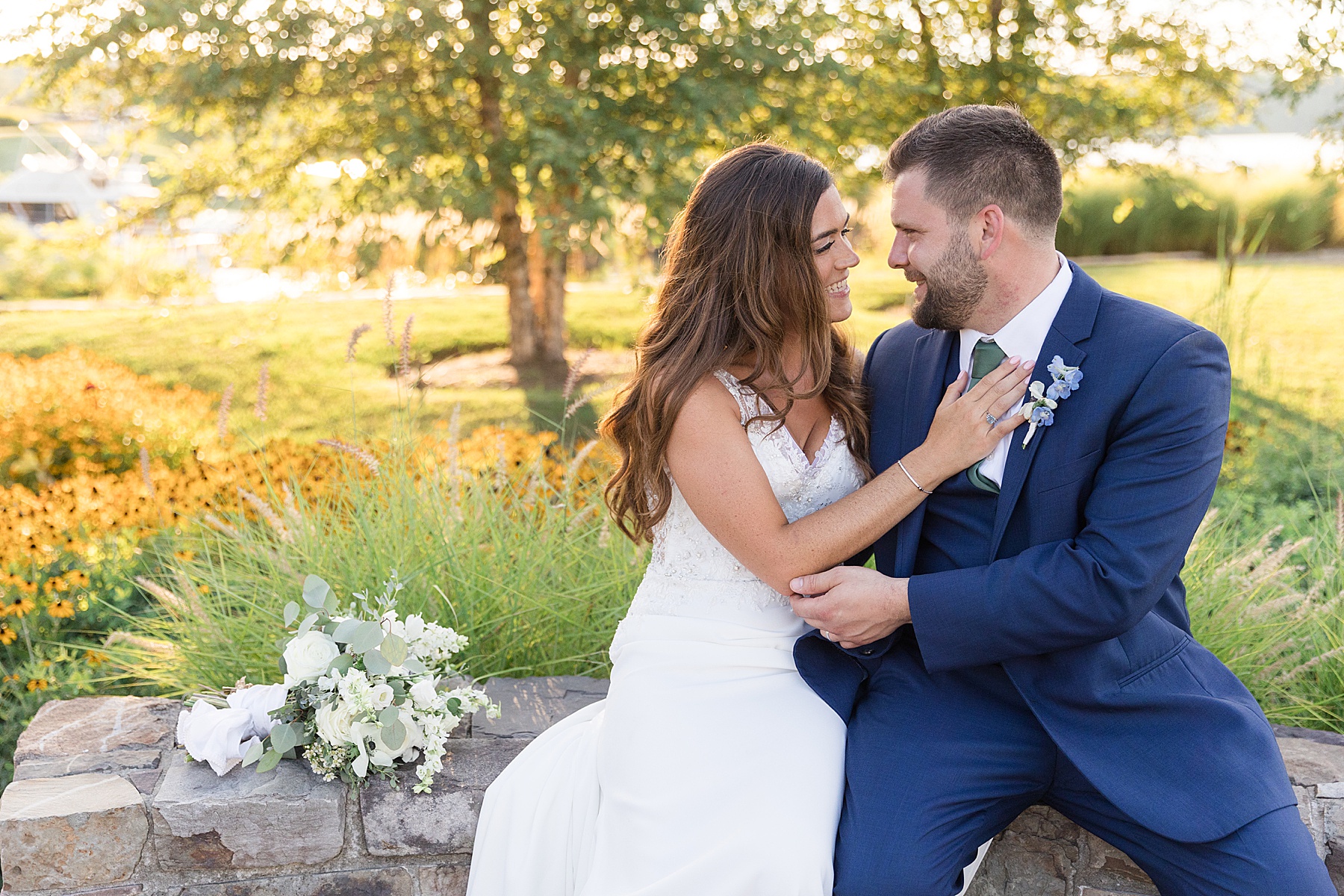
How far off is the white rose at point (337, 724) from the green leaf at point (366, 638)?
0.14m

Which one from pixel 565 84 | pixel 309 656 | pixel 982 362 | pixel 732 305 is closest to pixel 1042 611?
pixel 982 362

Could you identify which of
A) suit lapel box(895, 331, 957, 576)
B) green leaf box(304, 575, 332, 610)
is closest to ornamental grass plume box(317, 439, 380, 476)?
green leaf box(304, 575, 332, 610)

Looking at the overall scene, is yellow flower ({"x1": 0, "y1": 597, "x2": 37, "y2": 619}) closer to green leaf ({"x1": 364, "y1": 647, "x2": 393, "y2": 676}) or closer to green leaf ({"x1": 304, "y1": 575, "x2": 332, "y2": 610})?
green leaf ({"x1": 304, "y1": 575, "x2": 332, "y2": 610})

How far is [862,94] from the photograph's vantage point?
8.27 m

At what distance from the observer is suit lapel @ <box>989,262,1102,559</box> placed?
246 cm

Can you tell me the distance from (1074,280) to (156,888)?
2.78 meters

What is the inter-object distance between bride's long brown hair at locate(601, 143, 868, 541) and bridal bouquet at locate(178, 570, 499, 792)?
76 cm

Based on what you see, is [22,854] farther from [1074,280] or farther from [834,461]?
[1074,280]

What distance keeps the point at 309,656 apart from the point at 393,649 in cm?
22

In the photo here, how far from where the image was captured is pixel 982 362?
2.62 meters

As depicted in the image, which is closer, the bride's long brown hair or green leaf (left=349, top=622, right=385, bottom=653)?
the bride's long brown hair

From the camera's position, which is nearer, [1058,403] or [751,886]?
[751,886]

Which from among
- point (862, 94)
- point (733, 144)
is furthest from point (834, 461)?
point (862, 94)

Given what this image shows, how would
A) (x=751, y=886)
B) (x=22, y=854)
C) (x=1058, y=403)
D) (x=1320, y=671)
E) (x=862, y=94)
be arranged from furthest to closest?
(x=862, y=94)
(x=1320, y=671)
(x=22, y=854)
(x=1058, y=403)
(x=751, y=886)
